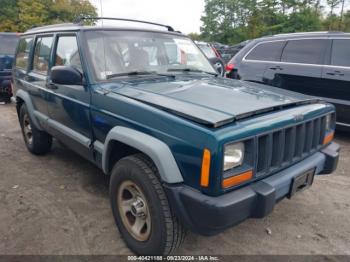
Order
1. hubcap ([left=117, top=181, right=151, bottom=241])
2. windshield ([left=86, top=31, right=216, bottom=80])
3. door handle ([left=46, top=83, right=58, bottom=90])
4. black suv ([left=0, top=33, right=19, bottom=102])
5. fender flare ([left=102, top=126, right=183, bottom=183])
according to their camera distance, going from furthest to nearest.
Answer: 1. black suv ([left=0, top=33, right=19, bottom=102])
2. door handle ([left=46, top=83, right=58, bottom=90])
3. windshield ([left=86, top=31, right=216, bottom=80])
4. hubcap ([left=117, top=181, right=151, bottom=241])
5. fender flare ([left=102, top=126, right=183, bottom=183])

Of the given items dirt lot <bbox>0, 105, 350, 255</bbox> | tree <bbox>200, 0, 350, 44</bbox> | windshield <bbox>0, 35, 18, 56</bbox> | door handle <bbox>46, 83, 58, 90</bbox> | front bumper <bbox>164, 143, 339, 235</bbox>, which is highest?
tree <bbox>200, 0, 350, 44</bbox>

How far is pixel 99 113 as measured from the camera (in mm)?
2732

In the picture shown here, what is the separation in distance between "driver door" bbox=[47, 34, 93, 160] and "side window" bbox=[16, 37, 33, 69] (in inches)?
43.6

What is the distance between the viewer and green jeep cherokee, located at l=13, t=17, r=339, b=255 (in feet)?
6.38

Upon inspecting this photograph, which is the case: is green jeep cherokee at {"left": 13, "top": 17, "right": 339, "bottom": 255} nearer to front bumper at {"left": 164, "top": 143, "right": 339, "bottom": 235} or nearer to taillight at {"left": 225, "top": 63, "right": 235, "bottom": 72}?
front bumper at {"left": 164, "top": 143, "right": 339, "bottom": 235}

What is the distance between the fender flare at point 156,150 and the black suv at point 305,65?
162 inches

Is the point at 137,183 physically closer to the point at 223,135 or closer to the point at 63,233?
the point at 223,135

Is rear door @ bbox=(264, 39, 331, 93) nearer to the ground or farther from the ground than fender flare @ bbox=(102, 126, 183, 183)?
farther from the ground

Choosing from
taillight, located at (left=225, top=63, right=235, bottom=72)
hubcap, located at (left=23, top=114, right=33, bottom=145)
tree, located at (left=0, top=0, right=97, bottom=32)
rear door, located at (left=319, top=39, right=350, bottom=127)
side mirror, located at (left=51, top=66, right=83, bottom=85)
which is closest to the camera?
side mirror, located at (left=51, top=66, right=83, bottom=85)

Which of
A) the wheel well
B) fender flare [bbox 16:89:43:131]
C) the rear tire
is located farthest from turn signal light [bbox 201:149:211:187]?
the rear tire

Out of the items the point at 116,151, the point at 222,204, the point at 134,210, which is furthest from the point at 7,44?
the point at 222,204

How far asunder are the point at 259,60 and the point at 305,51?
33.5 inches

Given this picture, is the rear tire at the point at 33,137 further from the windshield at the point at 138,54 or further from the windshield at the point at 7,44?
the windshield at the point at 7,44

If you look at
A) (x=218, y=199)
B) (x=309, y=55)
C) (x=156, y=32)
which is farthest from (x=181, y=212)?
(x=309, y=55)
